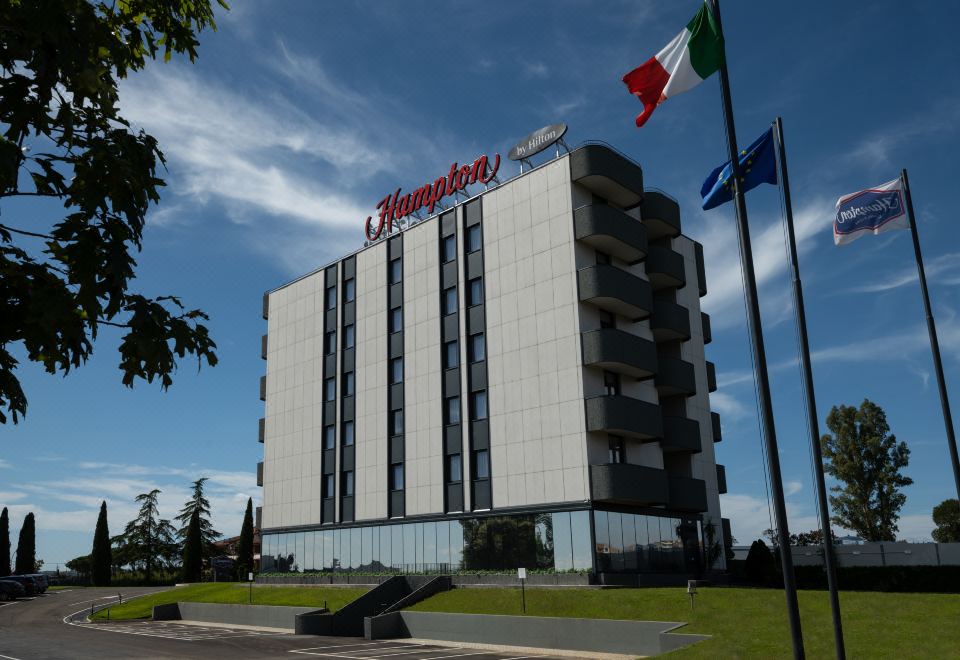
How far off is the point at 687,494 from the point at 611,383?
887 centimetres

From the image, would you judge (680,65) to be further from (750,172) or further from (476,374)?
(476,374)

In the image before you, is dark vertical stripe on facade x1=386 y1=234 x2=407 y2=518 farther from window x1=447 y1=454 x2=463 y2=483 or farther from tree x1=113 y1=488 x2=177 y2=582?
tree x1=113 y1=488 x2=177 y2=582

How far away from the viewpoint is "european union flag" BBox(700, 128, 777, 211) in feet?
60.0

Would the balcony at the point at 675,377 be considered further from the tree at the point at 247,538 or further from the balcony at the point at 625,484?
the tree at the point at 247,538

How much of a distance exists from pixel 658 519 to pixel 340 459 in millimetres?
22793

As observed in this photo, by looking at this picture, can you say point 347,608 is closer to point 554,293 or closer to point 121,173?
point 554,293

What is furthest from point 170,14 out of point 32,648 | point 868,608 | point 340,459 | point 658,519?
point 340,459

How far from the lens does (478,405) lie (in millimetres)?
50031

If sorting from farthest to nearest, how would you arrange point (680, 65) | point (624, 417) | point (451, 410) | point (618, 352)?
point (451, 410) < point (618, 352) < point (624, 417) < point (680, 65)

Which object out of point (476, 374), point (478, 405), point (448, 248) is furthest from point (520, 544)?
point (448, 248)

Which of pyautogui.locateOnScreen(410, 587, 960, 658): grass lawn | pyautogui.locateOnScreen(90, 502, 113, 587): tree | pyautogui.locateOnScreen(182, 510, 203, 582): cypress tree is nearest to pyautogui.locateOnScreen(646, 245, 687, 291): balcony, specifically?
pyautogui.locateOnScreen(410, 587, 960, 658): grass lawn

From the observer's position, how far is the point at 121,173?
755cm

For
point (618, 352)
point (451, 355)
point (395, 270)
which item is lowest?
point (618, 352)

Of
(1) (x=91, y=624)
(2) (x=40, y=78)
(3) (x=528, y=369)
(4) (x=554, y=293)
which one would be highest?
(4) (x=554, y=293)
